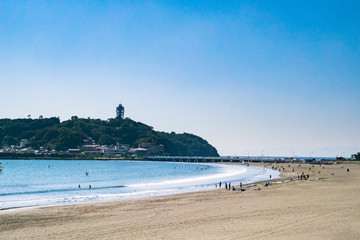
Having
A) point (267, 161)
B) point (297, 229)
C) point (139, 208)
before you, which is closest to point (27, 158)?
point (267, 161)

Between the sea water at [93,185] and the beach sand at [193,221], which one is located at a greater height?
the beach sand at [193,221]

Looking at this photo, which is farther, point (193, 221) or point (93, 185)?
point (93, 185)

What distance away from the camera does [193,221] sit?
17.8m

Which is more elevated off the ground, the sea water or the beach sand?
the beach sand

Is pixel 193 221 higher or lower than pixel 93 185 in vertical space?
higher

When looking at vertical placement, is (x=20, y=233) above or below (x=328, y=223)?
below

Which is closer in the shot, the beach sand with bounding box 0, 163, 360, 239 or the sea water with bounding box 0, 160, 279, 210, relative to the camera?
the beach sand with bounding box 0, 163, 360, 239

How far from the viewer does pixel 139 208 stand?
76.7 ft

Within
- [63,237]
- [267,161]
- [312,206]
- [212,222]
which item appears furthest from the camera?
[267,161]

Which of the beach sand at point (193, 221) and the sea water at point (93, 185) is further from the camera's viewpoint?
the sea water at point (93, 185)

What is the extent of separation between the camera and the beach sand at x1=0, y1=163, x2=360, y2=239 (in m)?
14.7

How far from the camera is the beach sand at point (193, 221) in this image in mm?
14680

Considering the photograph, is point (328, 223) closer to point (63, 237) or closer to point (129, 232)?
point (129, 232)

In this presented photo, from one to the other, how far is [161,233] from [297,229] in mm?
6656
